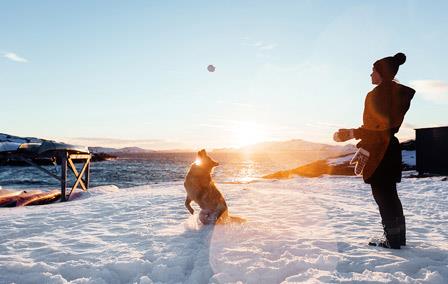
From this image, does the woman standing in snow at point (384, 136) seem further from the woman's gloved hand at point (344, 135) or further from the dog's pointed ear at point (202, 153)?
the dog's pointed ear at point (202, 153)

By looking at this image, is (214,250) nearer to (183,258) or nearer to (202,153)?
(183,258)

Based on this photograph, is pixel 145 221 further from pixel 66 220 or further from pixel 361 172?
pixel 361 172

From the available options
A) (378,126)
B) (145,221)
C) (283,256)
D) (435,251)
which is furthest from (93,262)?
(435,251)

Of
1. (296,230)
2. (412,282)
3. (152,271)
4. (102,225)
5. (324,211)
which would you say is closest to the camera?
(412,282)

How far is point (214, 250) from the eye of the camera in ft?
13.5

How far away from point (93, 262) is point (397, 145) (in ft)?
12.8

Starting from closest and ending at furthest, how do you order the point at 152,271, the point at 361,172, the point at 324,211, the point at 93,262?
the point at 152,271 → the point at 93,262 → the point at 361,172 → the point at 324,211

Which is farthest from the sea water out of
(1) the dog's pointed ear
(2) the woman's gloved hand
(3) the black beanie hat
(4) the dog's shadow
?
(3) the black beanie hat

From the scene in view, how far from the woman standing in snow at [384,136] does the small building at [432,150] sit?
19.2 m

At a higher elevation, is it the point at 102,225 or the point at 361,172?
the point at 361,172

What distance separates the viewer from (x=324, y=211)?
761 cm

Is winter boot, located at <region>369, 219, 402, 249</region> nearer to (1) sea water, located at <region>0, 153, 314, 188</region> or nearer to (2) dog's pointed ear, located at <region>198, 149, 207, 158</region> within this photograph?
(2) dog's pointed ear, located at <region>198, 149, 207, 158</region>

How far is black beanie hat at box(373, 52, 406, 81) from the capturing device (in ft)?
12.9

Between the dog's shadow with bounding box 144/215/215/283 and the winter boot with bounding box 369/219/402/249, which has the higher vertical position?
the winter boot with bounding box 369/219/402/249
